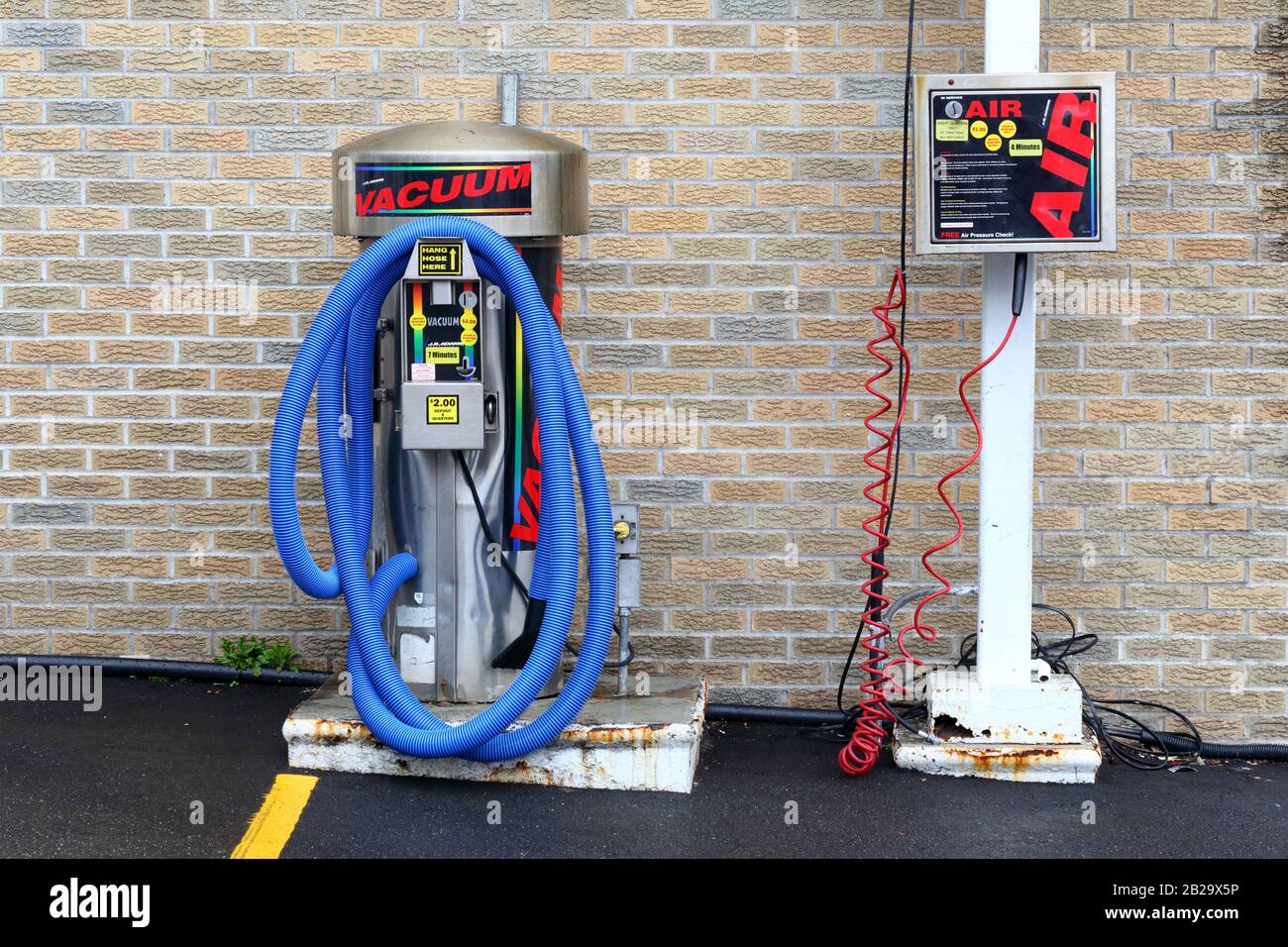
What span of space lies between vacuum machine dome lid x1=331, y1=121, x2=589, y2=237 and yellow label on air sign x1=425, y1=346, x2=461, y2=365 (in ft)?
1.45

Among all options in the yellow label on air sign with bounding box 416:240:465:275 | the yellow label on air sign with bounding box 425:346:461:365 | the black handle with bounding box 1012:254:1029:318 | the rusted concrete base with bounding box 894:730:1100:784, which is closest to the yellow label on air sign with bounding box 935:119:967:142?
the black handle with bounding box 1012:254:1029:318

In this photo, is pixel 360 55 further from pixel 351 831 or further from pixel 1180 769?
pixel 1180 769

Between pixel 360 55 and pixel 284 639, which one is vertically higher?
pixel 360 55

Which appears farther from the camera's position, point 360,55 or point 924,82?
point 360,55

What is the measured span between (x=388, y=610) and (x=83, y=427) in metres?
1.80

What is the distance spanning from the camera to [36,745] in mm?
6145

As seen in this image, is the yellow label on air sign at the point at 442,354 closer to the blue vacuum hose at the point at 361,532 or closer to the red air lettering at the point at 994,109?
the blue vacuum hose at the point at 361,532

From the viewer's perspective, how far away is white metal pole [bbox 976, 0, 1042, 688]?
584cm

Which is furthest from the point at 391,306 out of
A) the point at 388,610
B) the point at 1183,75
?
the point at 1183,75

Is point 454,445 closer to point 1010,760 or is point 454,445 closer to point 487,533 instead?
point 487,533

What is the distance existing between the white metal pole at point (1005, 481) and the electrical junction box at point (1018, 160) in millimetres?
190

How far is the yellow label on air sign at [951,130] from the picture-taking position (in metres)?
5.61

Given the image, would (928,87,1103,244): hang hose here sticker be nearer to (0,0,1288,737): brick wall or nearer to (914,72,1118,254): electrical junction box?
(914,72,1118,254): electrical junction box

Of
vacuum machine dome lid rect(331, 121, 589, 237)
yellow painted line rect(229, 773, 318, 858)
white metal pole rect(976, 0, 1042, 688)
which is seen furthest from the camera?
white metal pole rect(976, 0, 1042, 688)
